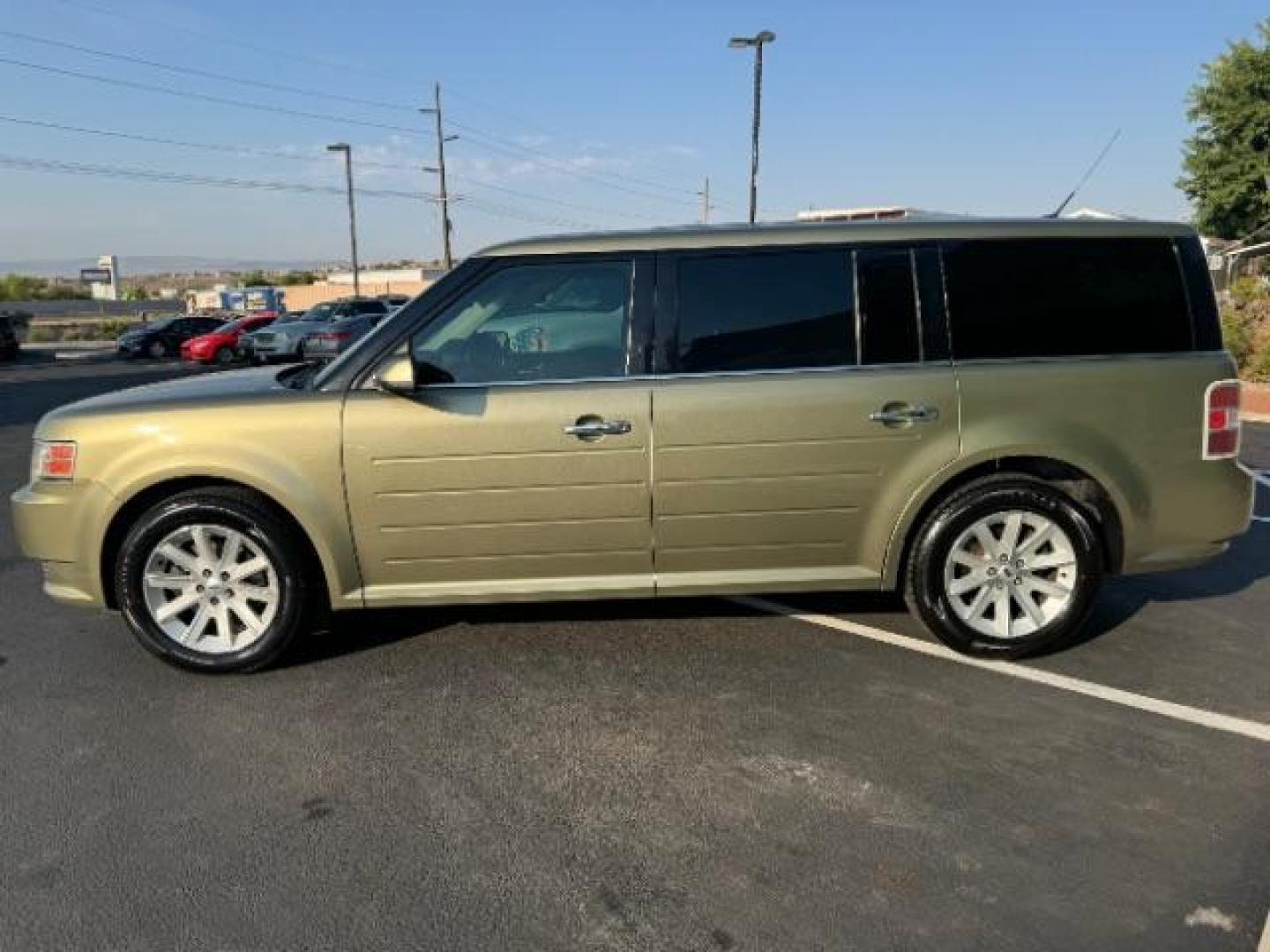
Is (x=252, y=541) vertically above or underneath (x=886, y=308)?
underneath

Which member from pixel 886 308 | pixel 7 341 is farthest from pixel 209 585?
pixel 7 341

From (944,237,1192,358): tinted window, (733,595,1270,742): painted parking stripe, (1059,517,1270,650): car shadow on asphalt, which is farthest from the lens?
(1059,517,1270,650): car shadow on asphalt

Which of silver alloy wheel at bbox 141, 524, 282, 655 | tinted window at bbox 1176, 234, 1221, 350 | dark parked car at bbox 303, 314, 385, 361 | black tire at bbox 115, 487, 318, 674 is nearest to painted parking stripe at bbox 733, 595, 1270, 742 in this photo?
tinted window at bbox 1176, 234, 1221, 350

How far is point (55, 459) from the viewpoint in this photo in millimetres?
3992

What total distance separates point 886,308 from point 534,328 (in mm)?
1501

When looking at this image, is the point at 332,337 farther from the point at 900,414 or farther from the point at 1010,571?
the point at 1010,571

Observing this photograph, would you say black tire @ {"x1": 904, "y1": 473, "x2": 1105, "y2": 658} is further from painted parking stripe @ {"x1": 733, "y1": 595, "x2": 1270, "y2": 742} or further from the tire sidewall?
the tire sidewall

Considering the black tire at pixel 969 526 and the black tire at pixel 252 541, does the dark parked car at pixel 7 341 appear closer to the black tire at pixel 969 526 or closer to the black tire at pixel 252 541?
the black tire at pixel 252 541

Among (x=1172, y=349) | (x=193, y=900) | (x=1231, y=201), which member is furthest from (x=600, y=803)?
(x=1231, y=201)

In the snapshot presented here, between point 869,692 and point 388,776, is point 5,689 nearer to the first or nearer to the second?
point 388,776

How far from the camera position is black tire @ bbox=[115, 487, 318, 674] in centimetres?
395

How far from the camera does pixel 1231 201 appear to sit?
108 ft

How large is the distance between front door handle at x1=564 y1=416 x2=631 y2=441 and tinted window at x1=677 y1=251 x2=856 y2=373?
0.47 metres

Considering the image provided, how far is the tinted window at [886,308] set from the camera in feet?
13.1
